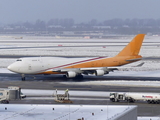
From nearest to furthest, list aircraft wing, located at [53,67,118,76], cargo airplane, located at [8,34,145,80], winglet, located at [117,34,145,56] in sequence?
cargo airplane, located at [8,34,145,80], aircraft wing, located at [53,67,118,76], winglet, located at [117,34,145,56]

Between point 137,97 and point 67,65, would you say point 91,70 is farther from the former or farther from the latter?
point 137,97

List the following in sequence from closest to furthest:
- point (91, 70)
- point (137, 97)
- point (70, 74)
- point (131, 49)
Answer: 1. point (137, 97)
2. point (70, 74)
3. point (91, 70)
4. point (131, 49)

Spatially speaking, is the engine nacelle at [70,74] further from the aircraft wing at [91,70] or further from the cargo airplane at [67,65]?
the aircraft wing at [91,70]

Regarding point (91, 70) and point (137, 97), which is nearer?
point (137, 97)

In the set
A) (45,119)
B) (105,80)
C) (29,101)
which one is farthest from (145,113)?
(105,80)

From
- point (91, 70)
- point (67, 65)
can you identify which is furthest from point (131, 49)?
point (67, 65)

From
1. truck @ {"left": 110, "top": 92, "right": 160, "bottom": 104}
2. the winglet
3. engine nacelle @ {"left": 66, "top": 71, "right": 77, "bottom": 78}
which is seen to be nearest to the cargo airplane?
engine nacelle @ {"left": 66, "top": 71, "right": 77, "bottom": 78}

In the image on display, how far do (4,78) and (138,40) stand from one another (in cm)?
2206

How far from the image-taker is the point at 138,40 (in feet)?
226

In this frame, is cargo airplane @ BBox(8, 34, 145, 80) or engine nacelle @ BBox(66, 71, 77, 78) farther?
cargo airplane @ BBox(8, 34, 145, 80)

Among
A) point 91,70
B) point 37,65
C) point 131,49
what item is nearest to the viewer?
point 37,65

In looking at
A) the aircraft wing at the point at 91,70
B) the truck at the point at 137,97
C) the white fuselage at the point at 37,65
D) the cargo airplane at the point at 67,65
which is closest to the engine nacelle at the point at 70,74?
the cargo airplane at the point at 67,65

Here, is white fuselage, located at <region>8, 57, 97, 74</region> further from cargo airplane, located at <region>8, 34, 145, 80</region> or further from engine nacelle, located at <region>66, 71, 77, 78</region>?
engine nacelle, located at <region>66, 71, 77, 78</region>

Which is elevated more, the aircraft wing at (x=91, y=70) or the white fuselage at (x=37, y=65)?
the white fuselage at (x=37, y=65)
